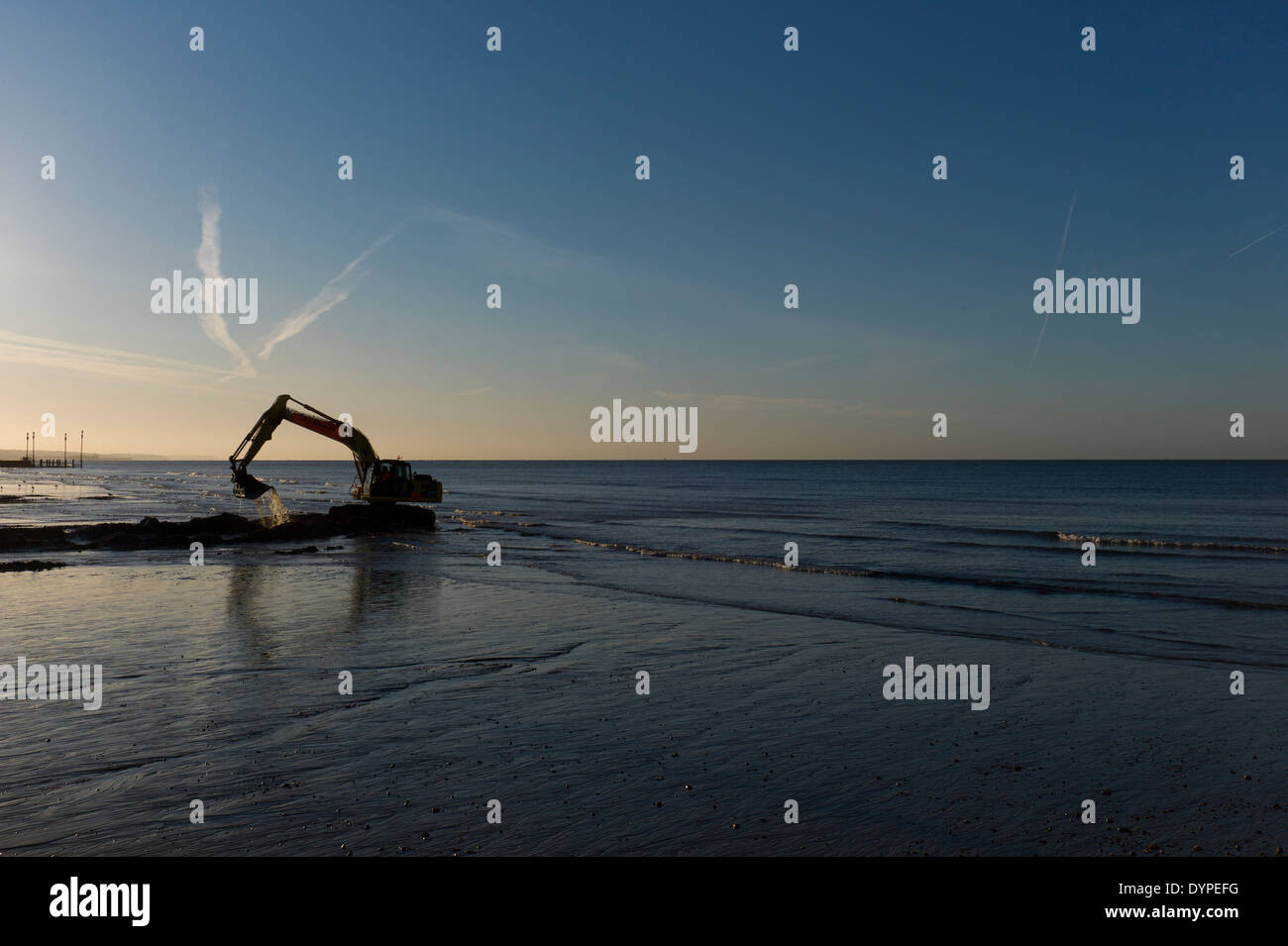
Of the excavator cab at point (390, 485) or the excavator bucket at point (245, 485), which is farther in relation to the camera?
the excavator cab at point (390, 485)

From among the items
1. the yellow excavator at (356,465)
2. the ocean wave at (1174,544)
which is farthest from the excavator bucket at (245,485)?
the ocean wave at (1174,544)

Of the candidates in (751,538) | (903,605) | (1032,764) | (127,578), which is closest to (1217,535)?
(751,538)

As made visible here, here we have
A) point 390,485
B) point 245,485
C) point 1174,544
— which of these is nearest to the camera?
point 245,485

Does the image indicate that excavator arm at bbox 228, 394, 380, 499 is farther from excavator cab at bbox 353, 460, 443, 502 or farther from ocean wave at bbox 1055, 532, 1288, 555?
ocean wave at bbox 1055, 532, 1288, 555

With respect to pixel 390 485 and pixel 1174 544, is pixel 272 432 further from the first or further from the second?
pixel 1174 544

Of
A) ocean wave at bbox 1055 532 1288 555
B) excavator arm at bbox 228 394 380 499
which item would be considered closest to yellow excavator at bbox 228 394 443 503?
excavator arm at bbox 228 394 380 499

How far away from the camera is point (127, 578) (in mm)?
26078

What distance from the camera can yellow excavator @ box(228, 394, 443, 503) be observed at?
4019 cm

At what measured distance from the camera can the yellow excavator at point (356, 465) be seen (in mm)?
40188

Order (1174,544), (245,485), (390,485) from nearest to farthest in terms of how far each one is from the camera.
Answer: (245,485), (1174,544), (390,485)

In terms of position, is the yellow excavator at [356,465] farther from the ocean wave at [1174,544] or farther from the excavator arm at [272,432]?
the ocean wave at [1174,544]

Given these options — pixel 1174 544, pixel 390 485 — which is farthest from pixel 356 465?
pixel 1174 544

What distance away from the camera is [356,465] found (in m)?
43.9
